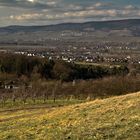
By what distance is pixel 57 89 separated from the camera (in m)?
76.5

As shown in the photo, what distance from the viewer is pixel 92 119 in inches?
781

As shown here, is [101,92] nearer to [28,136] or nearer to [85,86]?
[85,86]

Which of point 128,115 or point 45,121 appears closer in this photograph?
point 128,115

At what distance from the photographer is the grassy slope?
15.8 m

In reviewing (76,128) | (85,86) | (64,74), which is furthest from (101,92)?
(76,128)

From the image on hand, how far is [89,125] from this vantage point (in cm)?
1811

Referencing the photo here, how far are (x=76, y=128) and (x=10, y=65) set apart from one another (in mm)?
112839

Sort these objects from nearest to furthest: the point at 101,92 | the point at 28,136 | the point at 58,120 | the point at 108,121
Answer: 1. the point at 28,136
2. the point at 108,121
3. the point at 58,120
4. the point at 101,92

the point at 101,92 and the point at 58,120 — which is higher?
the point at 58,120

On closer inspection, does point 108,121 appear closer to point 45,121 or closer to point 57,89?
point 45,121

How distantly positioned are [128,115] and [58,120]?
3.63 meters

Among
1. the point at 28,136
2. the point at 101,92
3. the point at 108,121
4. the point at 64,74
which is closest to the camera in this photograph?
the point at 28,136

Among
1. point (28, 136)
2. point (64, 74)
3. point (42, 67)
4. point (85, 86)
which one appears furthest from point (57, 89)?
point (28, 136)

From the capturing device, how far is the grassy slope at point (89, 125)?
15836mm
